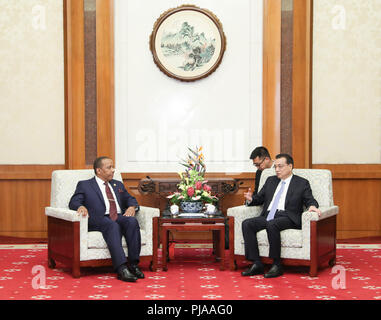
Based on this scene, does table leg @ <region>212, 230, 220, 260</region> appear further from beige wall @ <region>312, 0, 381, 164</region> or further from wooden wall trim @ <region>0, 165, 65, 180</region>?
wooden wall trim @ <region>0, 165, 65, 180</region>

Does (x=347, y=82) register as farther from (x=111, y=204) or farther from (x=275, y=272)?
(x=111, y=204)

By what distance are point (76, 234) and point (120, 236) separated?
399 millimetres

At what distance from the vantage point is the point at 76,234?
4.76 meters

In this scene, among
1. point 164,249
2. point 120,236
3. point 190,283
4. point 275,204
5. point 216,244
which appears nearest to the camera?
point 190,283

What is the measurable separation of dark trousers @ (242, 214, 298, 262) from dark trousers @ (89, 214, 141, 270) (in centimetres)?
103

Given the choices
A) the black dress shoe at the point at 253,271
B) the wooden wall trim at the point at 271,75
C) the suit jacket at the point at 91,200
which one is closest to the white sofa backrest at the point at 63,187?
the suit jacket at the point at 91,200

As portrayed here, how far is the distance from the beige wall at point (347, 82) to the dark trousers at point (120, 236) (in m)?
3.17

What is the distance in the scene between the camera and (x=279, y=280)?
470 centimetres

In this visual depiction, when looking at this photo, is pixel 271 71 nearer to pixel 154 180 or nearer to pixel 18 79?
pixel 154 180

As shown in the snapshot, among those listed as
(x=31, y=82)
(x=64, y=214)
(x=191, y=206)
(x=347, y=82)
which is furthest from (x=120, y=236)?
(x=347, y=82)

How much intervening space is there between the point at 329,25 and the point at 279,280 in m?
3.86

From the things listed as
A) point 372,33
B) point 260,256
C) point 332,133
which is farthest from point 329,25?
point 260,256

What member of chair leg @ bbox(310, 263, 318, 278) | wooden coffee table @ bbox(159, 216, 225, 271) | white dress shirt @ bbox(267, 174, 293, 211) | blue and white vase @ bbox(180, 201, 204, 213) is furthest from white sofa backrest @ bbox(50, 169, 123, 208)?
chair leg @ bbox(310, 263, 318, 278)

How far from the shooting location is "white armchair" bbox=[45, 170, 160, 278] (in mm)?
4793
